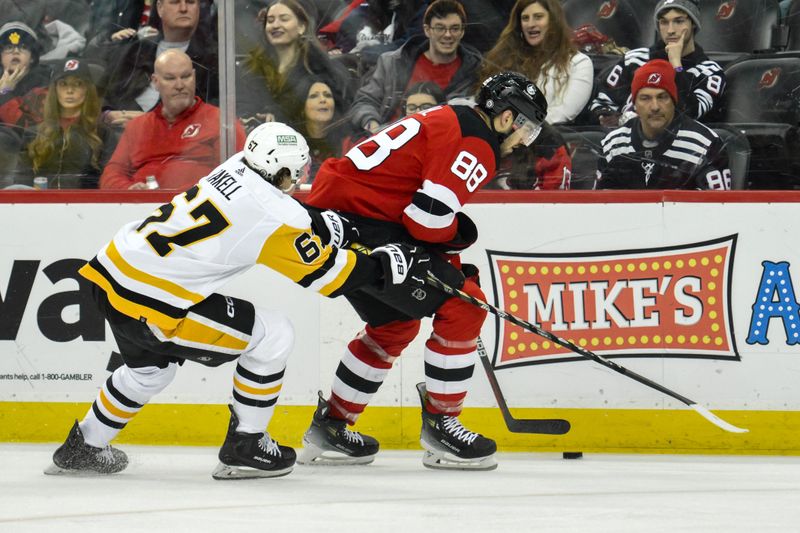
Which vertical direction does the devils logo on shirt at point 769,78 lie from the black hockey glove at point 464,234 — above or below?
above

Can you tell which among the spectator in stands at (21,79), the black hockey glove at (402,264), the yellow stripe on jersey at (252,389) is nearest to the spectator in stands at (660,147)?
the black hockey glove at (402,264)

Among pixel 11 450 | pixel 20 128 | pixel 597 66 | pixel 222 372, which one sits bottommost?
pixel 11 450

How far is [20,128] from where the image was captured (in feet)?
15.5

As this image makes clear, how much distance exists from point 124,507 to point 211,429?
1402mm

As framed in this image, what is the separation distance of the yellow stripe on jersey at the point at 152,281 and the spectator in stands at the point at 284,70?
1.25 m

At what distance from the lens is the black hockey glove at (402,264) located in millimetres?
3564

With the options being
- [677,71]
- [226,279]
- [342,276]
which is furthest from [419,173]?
[677,71]

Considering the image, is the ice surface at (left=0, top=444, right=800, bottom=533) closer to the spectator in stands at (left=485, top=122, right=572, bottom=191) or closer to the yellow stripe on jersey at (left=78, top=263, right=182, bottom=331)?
the yellow stripe on jersey at (left=78, top=263, right=182, bottom=331)

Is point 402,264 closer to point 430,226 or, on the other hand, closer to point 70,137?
point 430,226

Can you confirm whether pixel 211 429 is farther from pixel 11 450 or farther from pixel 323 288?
pixel 323 288

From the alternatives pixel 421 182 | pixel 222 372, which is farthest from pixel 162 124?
pixel 421 182

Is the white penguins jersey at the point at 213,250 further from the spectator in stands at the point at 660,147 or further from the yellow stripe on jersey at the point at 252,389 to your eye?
the spectator in stands at the point at 660,147

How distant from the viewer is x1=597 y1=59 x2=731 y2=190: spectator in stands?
4.41 metres

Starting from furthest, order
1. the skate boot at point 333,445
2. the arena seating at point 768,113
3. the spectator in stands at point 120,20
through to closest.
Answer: the spectator in stands at point 120,20
the arena seating at point 768,113
the skate boot at point 333,445
